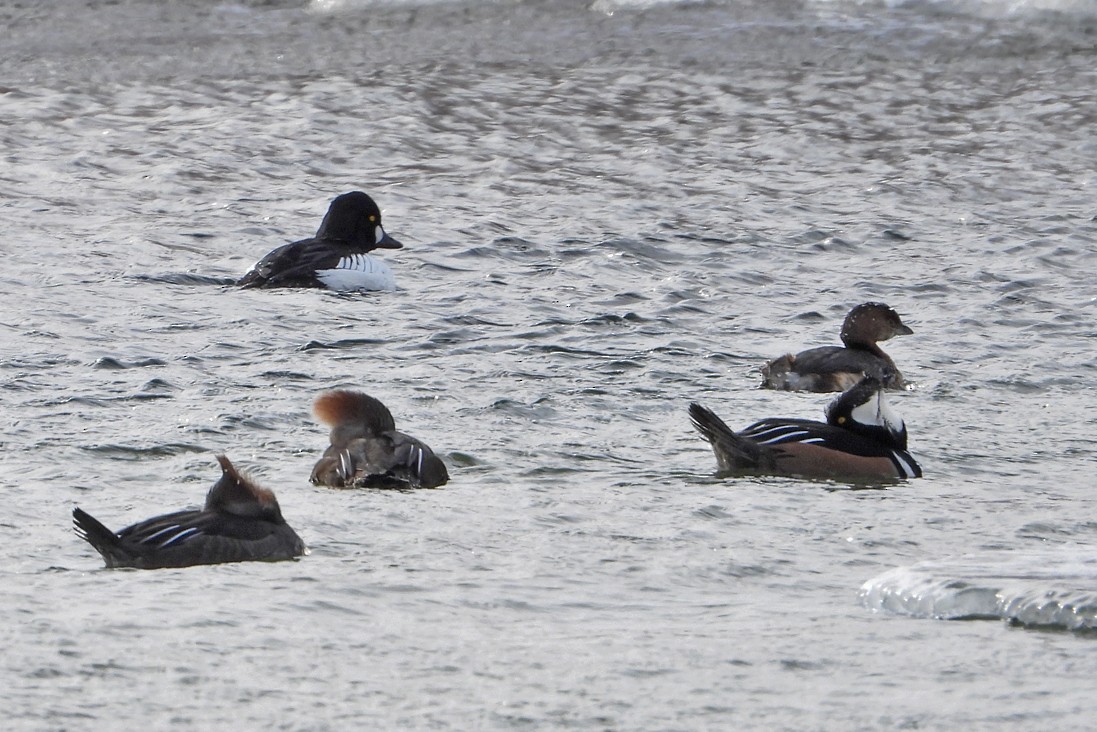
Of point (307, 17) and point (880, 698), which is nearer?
point (880, 698)

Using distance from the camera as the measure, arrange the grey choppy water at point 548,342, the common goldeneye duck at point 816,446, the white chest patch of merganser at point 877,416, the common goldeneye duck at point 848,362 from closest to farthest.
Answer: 1. the grey choppy water at point 548,342
2. the common goldeneye duck at point 816,446
3. the white chest patch of merganser at point 877,416
4. the common goldeneye duck at point 848,362

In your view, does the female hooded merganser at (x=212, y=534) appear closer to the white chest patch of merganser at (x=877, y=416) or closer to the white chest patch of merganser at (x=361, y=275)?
the white chest patch of merganser at (x=877, y=416)

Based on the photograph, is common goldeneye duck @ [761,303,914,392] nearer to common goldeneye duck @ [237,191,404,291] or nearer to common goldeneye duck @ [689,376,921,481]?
common goldeneye duck @ [689,376,921,481]

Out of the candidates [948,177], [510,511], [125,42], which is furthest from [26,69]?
[510,511]

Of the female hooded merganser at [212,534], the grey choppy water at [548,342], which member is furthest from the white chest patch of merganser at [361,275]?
the female hooded merganser at [212,534]

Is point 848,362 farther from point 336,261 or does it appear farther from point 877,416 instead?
point 336,261

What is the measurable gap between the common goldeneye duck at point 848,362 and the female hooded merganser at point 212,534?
361cm

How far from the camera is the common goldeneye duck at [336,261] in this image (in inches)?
426

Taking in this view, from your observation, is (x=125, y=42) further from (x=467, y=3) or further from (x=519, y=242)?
(x=519, y=242)

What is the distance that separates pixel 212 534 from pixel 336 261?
516cm

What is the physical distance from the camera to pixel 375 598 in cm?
545

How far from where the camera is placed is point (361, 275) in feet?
35.6

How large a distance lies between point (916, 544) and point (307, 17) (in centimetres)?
1456

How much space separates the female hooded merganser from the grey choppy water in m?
0.11
